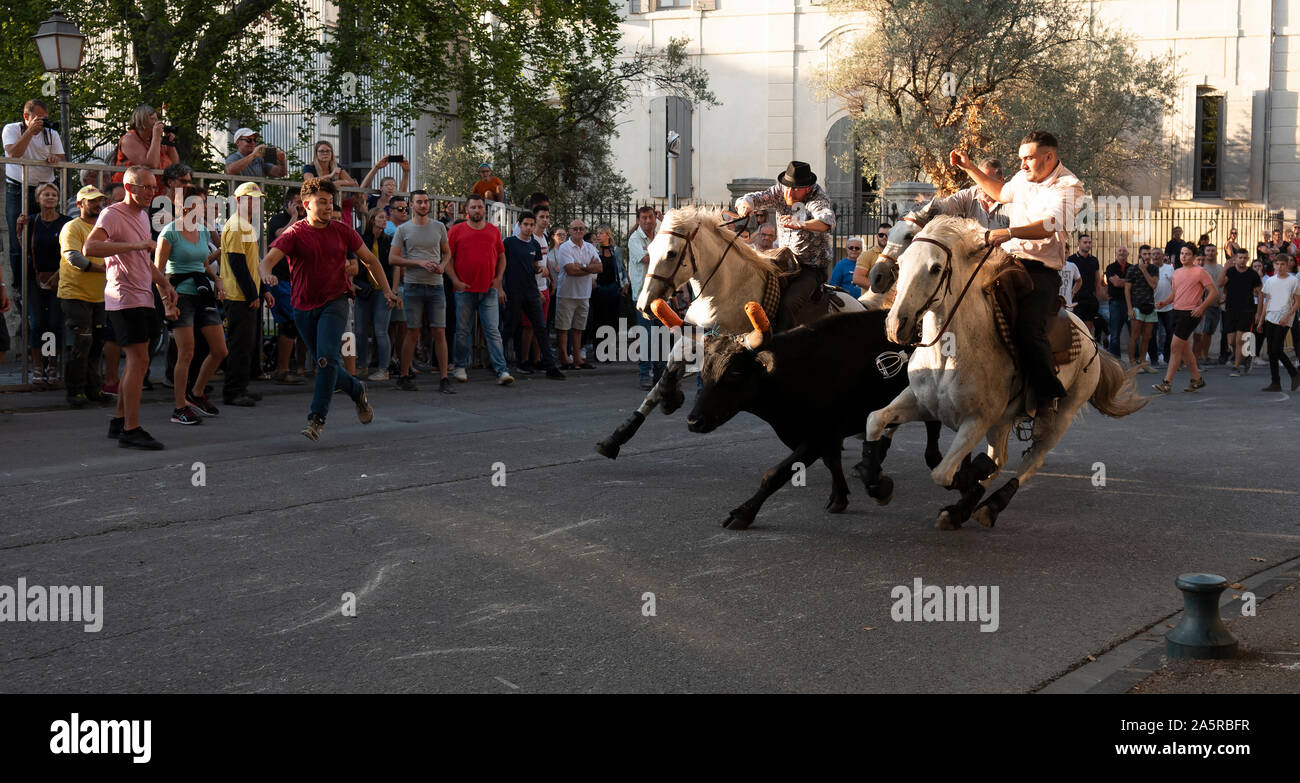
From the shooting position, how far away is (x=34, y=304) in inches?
535

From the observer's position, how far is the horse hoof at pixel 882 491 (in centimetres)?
A: 816

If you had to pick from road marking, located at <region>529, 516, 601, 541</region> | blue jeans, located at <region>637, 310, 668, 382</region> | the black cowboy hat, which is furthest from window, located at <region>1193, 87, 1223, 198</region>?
road marking, located at <region>529, 516, 601, 541</region>

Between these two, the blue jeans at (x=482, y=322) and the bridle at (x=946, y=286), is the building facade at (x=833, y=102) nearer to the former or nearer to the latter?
the blue jeans at (x=482, y=322)

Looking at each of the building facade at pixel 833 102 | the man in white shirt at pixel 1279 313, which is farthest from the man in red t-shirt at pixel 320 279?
the building facade at pixel 833 102

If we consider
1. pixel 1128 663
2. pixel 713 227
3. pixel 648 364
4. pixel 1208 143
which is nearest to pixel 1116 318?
pixel 648 364

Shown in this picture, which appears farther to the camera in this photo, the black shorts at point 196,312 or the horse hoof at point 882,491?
the black shorts at point 196,312

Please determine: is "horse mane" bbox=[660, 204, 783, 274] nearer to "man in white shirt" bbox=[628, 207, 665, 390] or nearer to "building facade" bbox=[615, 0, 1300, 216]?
"man in white shirt" bbox=[628, 207, 665, 390]

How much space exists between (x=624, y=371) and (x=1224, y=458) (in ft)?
29.9

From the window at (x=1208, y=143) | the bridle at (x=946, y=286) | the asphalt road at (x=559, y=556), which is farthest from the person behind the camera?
the window at (x=1208, y=143)

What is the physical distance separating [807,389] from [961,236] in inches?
50.3

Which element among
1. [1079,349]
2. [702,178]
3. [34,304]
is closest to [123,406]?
[34,304]

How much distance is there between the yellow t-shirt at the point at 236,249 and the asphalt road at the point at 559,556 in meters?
1.98
